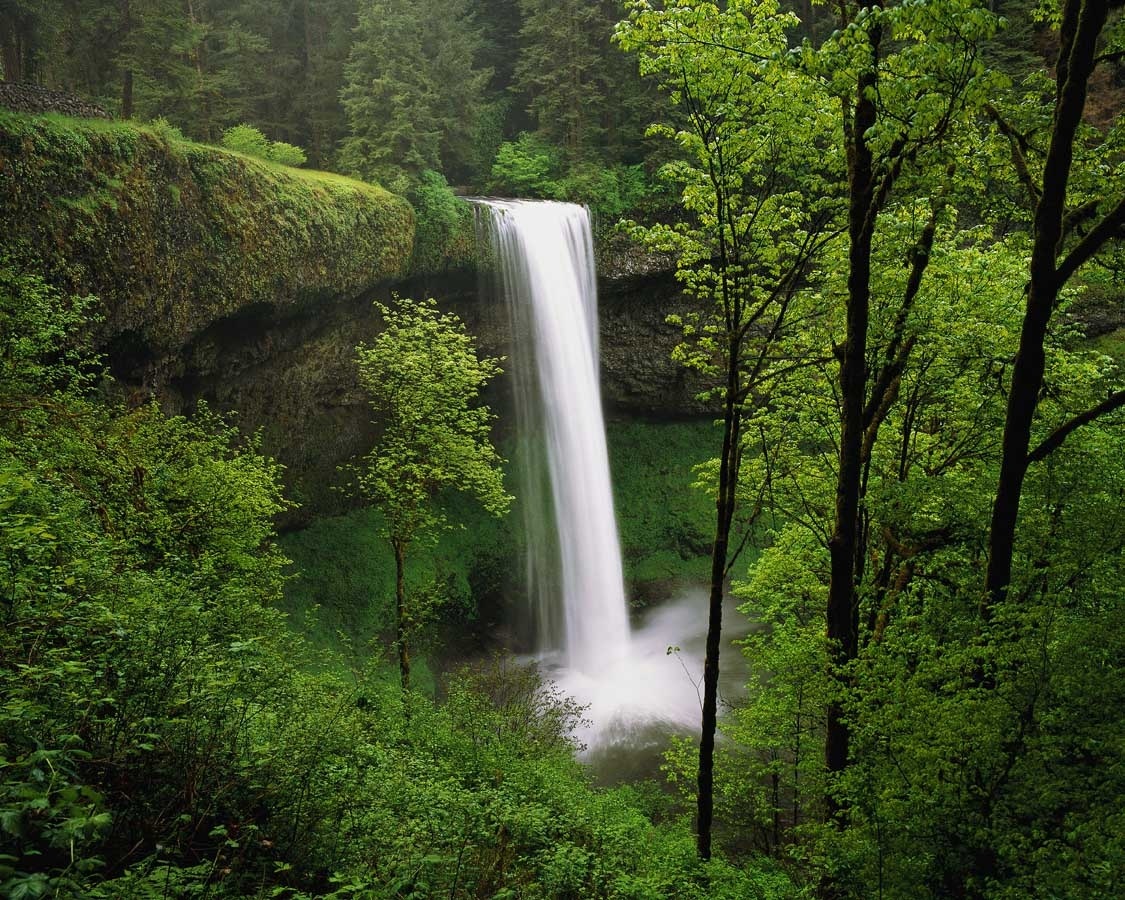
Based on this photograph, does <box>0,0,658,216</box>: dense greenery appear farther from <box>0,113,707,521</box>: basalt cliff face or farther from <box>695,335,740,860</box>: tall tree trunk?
<box>695,335,740,860</box>: tall tree trunk

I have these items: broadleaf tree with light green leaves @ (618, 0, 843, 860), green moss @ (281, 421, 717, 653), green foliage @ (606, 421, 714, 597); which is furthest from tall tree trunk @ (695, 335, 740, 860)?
green foliage @ (606, 421, 714, 597)

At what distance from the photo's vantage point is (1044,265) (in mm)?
4902

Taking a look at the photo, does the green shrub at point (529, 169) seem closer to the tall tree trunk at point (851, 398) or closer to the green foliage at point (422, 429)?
the green foliage at point (422, 429)

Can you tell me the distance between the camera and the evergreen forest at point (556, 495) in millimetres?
4086

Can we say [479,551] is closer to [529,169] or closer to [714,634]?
[529,169]

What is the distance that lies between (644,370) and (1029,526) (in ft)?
62.0

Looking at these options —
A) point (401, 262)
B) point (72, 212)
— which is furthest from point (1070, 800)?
point (401, 262)

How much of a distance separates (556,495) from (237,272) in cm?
1074

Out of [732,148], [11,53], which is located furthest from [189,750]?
[11,53]

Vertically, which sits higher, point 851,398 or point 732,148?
point 732,148

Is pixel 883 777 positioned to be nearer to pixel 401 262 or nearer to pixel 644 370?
pixel 401 262

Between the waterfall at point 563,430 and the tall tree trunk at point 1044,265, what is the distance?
51.6ft

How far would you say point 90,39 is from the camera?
69.6ft

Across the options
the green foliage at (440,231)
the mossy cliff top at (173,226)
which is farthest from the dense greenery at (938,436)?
the green foliage at (440,231)
